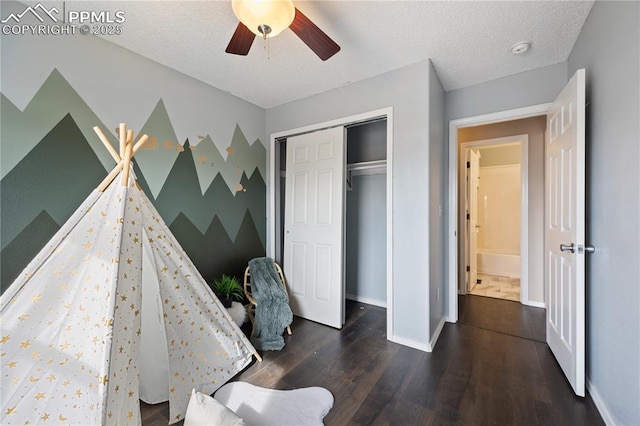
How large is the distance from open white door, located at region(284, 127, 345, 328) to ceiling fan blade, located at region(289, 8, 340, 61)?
116 centimetres

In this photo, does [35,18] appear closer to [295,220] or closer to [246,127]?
[246,127]

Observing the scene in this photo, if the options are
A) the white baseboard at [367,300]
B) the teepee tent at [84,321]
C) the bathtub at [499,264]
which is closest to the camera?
the teepee tent at [84,321]

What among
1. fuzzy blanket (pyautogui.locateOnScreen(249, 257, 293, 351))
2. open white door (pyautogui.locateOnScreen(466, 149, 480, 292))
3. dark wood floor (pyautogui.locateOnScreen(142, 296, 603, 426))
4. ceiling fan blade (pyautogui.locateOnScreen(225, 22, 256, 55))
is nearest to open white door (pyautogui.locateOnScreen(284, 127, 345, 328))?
dark wood floor (pyautogui.locateOnScreen(142, 296, 603, 426))

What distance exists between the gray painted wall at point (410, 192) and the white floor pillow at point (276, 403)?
0.99 m

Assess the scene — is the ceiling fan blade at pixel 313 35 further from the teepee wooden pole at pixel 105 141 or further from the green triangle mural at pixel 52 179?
the green triangle mural at pixel 52 179

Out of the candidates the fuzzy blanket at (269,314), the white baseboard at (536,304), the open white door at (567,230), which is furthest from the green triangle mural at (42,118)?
the white baseboard at (536,304)

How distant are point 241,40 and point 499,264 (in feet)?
16.7

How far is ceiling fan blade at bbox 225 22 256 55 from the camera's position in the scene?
4.81 ft

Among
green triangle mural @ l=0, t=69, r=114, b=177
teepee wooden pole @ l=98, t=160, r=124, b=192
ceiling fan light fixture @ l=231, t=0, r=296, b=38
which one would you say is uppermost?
ceiling fan light fixture @ l=231, t=0, r=296, b=38

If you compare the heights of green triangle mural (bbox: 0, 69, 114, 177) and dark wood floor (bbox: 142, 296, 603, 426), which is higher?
green triangle mural (bbox: 0, 69, 114, 177)

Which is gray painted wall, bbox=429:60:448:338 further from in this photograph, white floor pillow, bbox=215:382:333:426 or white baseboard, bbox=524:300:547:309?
white baseboard, bbox=524:300:547:309

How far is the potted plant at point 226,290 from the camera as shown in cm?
248

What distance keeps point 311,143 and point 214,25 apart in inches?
54.4

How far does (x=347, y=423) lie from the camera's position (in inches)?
57.3
